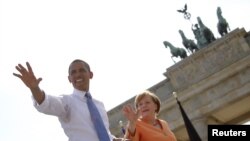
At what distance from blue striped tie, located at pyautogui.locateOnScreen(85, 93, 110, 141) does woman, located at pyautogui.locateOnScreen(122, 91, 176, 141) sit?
23cm

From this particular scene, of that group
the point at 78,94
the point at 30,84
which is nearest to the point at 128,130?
the point at 78,94

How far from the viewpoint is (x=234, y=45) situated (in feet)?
80.0

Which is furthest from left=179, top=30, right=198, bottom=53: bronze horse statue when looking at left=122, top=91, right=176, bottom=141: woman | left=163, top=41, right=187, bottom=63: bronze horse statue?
left=122, top=91, right=176, bottom=141: woman

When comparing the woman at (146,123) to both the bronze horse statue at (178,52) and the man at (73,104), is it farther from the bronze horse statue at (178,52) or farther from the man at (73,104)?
the bronze horse statue at (178,52)

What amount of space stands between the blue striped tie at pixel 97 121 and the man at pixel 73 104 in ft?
0.10

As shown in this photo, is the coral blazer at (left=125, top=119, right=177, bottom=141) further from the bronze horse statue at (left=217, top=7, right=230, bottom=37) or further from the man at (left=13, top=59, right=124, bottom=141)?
the bronze horse statue at (left=217, top=7, right=230, bottom=37)

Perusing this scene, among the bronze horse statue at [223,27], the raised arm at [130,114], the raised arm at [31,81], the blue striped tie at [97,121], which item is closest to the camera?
the raised arm at [31,81]

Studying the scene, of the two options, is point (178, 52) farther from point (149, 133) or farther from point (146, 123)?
point (149, 133)

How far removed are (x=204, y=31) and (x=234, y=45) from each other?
344 centimetres

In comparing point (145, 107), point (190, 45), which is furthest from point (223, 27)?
point (145, 107)

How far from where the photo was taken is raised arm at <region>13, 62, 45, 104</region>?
434 cm

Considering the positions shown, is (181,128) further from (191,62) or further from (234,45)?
(234,45)

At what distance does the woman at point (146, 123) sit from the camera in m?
4.61

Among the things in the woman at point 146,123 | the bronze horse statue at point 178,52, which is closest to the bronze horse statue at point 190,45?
the bronze horse statue at point 178,52
